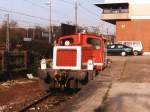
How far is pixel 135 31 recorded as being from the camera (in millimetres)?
77562

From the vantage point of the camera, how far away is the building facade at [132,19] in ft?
252

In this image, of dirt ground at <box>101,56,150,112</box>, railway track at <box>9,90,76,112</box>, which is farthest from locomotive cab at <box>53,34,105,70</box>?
dirt ground at <box>101,56,150,112</box>

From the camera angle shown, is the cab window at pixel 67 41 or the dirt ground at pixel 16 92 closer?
the dirt ground at pixel 16 92

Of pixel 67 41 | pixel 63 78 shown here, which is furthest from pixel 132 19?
pixel 63 78

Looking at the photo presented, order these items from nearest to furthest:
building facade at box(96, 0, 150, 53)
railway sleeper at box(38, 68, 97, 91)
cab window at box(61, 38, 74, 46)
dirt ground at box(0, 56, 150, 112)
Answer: dirt ground at box(0, 56, 150, 112)
railway sleeper at box(38, 68, 97, 91)
cab window at box(61, 38, 74, 46)
building facade at box(96, 0, 150, 53)

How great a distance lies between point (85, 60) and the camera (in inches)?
787

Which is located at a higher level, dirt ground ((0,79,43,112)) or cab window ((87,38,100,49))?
cab window ((87,38,100,49))

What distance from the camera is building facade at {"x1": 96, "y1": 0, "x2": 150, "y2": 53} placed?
76856 mm

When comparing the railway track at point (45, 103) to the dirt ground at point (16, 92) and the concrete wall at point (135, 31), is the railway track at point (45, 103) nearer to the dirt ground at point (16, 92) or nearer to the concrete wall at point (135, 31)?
the dirt ground at point (16, 92)

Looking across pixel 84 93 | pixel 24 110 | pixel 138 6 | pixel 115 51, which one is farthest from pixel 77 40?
pixel 138 6

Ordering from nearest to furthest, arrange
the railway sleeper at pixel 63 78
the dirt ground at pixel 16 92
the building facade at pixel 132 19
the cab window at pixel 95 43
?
the dirt ground at pixel 16 92 < the railway sleeper at pixel 63 78 < the cab window at pixel 95 43 < the building facade at pixel 132 19

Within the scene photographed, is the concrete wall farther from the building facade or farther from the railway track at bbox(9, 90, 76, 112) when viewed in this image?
the railway track at bbox(9, 90, 76, 112)

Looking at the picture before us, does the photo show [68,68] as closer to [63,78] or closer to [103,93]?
[63,78]

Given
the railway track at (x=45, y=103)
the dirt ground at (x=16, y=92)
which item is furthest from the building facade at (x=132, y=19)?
the railway track at (x=45, y=103)
